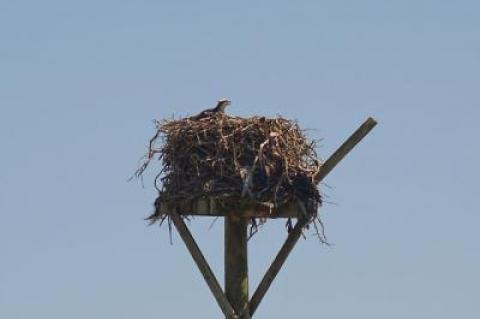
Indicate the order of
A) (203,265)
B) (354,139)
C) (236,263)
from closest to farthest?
(203,265), (236,263), (354,139)

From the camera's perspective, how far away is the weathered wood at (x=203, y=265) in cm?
981

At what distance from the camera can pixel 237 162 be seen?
34.0 feet

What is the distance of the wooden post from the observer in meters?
10.0

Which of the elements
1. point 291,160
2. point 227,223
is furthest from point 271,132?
point 227,223

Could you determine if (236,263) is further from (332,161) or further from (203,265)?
(332,161)

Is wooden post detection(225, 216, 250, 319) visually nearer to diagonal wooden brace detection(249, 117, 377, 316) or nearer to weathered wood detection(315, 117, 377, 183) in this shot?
diagonal wooden brace detection(249, 117, 377, 316)

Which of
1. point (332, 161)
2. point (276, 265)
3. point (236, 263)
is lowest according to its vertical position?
point (276, 265)

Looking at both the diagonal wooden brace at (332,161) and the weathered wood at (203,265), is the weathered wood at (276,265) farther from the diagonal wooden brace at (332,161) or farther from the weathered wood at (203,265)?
the weathered wood at (203,265)

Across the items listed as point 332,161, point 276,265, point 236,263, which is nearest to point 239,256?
point 236,263

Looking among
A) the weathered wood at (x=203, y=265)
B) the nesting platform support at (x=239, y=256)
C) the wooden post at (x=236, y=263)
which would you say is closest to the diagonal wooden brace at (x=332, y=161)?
the nesting platform support at (x=239, y=256)

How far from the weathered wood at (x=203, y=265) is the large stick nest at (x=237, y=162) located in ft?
0.80

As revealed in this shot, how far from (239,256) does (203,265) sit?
0.36 metres

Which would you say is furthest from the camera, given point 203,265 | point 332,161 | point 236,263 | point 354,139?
point 332,161

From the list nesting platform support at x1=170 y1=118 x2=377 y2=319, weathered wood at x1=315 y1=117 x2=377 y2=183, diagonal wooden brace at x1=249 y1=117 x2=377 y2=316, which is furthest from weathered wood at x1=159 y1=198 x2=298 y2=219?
weathered wood at x1=315 y1=117 x2=377 y2=183
